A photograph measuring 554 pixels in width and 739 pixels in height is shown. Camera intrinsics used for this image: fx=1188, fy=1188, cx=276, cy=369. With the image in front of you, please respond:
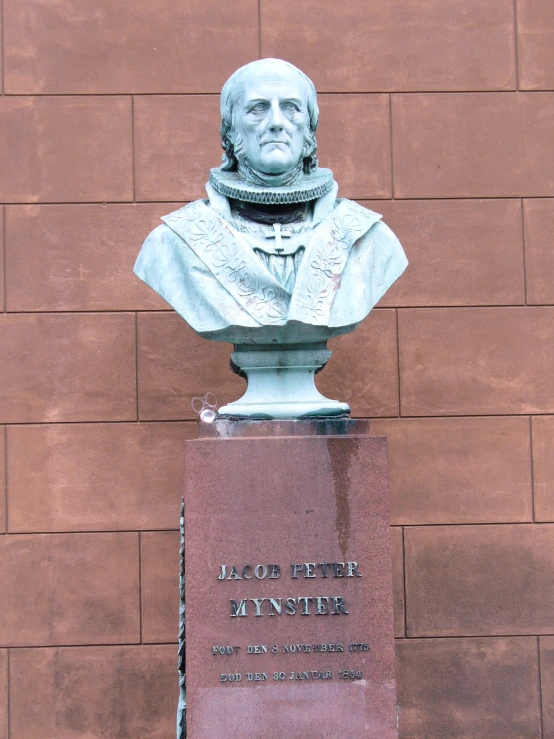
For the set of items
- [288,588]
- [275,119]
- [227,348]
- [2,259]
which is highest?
[2,259]

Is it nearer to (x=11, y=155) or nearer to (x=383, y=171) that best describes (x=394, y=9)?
(x=383, y=171)

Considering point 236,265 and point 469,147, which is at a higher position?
point 469,147

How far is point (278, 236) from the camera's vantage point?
5.12 m

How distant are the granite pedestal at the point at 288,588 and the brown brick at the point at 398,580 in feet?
6.79

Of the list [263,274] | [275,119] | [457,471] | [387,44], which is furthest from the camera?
[387,44]

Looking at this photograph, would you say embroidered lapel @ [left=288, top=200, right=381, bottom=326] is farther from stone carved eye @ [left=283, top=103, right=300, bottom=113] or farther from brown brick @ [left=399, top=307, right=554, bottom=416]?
brown brick @ [left=399, top=307, right=554, bottom=416]

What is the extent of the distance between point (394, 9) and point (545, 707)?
163 inches

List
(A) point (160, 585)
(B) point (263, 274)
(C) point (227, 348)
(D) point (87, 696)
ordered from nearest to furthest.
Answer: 1. (B) point (263, 274)
2. (D) point (87, 696)
3. (A) point (160, 585)
4. (C) point (227, 348)

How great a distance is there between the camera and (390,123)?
7016 mm

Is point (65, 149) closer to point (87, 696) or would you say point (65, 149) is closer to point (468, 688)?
point (87, 696)

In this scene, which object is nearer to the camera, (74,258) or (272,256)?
(272,256)

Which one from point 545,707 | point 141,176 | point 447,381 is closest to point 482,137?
point 447,381

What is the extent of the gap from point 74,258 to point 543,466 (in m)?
2.97

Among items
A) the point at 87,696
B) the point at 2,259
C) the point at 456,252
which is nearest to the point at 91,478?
the point at 87,696
